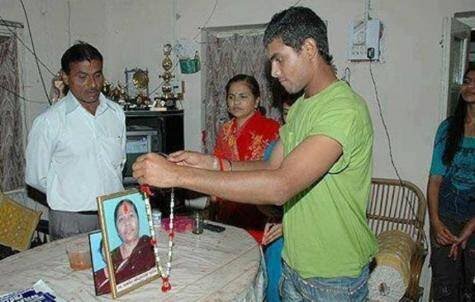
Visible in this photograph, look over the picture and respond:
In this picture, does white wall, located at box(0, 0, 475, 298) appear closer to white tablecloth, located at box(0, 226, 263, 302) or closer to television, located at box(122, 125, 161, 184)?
television, located at box(122, 125, 161, 184)

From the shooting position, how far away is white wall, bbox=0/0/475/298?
3150 millimetres

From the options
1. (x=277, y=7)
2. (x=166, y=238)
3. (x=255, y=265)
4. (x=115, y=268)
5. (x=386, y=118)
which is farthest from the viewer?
(x=277, y=7)

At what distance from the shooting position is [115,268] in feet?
4.85

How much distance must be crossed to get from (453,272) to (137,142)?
2800mm

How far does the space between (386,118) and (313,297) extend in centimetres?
216

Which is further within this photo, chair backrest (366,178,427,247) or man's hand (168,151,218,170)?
chair backrest (366,178,427,247)

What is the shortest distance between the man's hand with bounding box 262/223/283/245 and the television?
1.68m

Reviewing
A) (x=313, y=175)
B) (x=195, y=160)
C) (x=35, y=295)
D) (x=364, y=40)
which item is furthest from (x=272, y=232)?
(x=364, y=40)

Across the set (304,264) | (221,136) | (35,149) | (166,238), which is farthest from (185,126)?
(304,264)

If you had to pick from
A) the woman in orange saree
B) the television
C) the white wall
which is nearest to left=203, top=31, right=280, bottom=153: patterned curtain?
the white wall

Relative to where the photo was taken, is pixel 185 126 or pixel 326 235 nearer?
pixel 326 235

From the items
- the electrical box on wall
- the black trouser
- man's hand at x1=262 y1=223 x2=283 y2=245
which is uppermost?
the electrical box on wall

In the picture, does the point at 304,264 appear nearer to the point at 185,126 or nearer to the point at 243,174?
the point at 243,174

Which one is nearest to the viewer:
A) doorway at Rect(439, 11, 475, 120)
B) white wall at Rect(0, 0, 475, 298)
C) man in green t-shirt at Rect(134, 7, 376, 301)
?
man in green t-shirt at Rect(134, 7, 376, 301)
